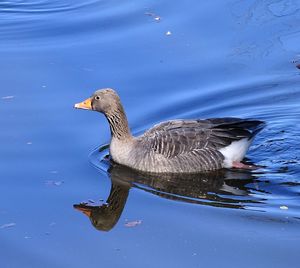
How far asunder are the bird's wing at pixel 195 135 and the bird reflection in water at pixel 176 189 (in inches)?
18.0

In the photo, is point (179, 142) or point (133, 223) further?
point (179, 142)

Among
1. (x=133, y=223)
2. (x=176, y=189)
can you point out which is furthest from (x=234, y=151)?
(x=133, y=223)

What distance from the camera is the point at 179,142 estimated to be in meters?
13.6

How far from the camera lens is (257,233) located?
1105 centimetres

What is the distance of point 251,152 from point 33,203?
163 inches

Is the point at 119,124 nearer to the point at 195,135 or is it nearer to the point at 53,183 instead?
the point at 195,135

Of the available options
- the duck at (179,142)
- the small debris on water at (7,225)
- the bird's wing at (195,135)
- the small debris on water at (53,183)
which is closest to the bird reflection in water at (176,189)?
the duck at (179,142)

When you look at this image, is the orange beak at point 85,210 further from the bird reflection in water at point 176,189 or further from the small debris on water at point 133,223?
the small debris on water at point 133,223

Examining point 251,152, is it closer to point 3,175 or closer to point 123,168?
point 123,168

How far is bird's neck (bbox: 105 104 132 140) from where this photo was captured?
1377cm

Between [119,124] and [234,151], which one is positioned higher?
[119,124]

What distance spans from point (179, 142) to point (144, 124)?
1.25 meters

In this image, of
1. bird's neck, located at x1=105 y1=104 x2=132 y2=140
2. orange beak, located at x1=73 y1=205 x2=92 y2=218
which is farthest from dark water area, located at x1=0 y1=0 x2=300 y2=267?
bird's neck, located at x1=105 y1=104 x2=132 y2=140

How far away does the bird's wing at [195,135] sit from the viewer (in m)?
13.6
